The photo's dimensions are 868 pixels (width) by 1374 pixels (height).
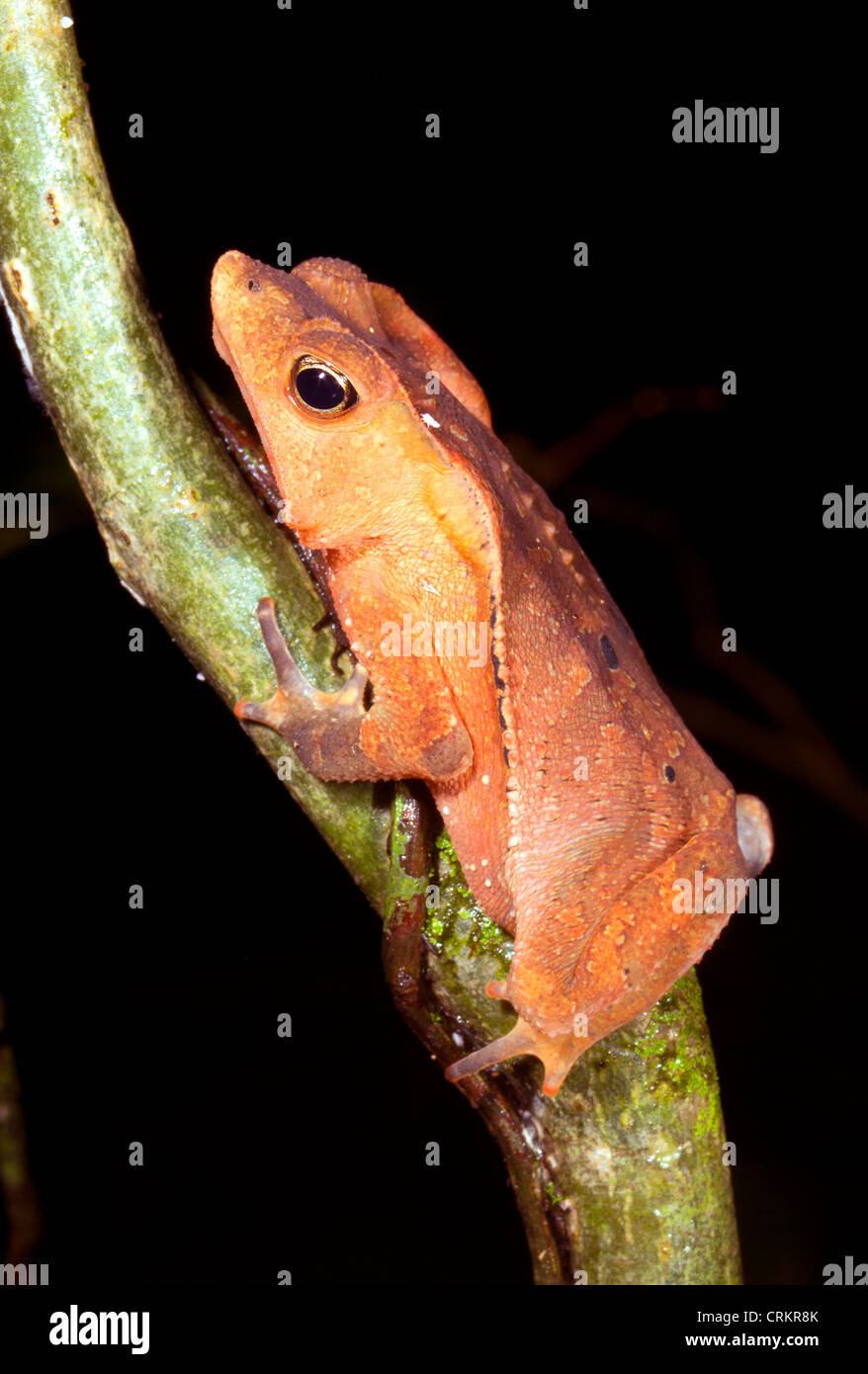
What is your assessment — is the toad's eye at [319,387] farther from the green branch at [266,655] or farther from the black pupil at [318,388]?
the green branch at [266,655]

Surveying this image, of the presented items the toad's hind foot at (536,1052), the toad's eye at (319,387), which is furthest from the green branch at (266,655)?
the toad's eye at (319,387)

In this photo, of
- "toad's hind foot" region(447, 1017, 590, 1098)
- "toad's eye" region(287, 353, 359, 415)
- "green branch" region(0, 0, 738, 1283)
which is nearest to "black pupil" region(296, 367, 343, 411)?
"toad's eye" region(287, 353, 359, 415)

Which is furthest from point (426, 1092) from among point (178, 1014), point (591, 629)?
point (591, 629)

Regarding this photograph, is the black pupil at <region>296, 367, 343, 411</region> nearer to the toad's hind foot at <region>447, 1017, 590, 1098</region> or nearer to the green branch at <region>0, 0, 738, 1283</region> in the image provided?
the green branch at <region>0, 0, 738, 1283</region>

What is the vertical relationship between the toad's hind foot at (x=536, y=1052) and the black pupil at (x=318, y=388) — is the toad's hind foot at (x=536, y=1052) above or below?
below

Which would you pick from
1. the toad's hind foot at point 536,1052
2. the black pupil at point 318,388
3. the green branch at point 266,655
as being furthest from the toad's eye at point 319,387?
the toad's hind foot at point 536,1052

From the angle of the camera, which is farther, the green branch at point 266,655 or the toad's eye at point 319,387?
the toad's eye at point 319,387

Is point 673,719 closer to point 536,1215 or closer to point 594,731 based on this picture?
point 594,731
